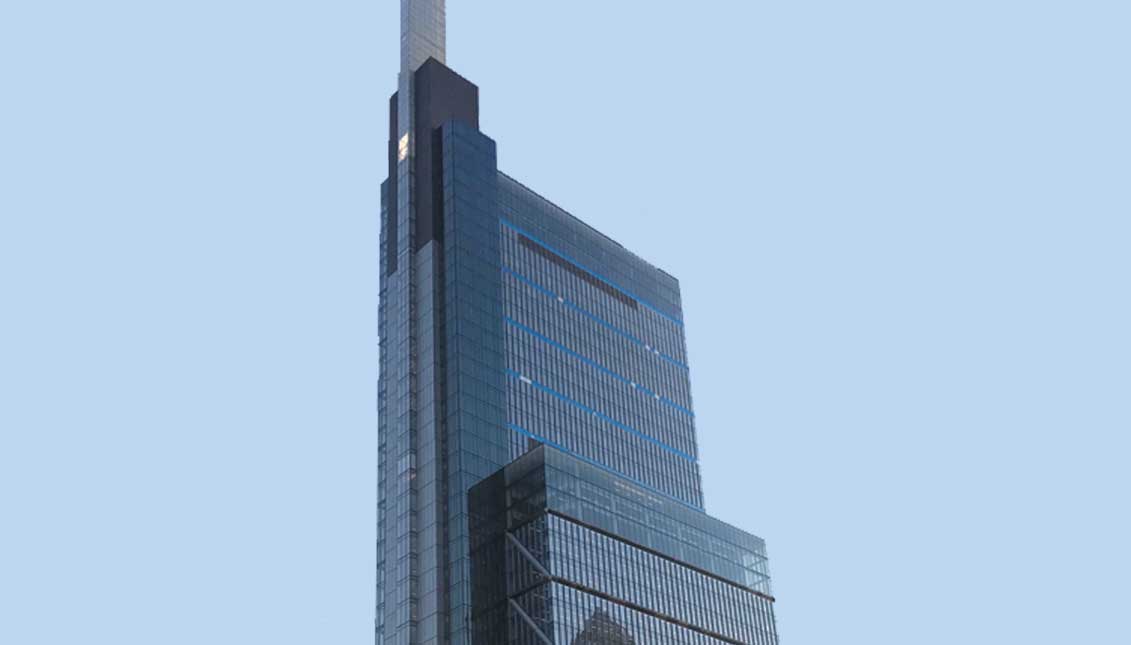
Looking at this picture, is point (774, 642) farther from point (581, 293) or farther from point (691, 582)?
point (581, 293)

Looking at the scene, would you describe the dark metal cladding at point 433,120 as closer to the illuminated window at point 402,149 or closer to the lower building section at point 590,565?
the illuminated window at point 402,149

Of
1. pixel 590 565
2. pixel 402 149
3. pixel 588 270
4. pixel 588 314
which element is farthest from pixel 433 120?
pixel 590 565

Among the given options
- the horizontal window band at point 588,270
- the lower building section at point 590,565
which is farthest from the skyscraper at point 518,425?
the horizontal window band at point 588,270

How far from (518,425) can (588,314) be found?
26.6 metres

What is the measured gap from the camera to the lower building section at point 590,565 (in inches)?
4988

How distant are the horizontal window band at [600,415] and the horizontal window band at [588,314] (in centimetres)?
1286

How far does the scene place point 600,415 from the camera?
525 feet

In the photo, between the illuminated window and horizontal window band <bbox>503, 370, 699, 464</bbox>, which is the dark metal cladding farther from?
horizontal window band <bbox>503, 370, 699, 464</bbox>

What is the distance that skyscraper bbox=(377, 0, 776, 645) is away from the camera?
424ft

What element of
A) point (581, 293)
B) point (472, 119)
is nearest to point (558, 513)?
point (581, 293)

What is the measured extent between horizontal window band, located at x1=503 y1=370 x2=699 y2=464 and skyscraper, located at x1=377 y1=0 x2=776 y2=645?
1.13 feet

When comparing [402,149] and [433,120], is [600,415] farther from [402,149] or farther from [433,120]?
[433,120]

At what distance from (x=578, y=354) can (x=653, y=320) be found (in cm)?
2106

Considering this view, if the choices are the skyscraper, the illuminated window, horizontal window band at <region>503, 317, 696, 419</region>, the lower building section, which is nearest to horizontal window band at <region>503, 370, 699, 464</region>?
the skyscraper
